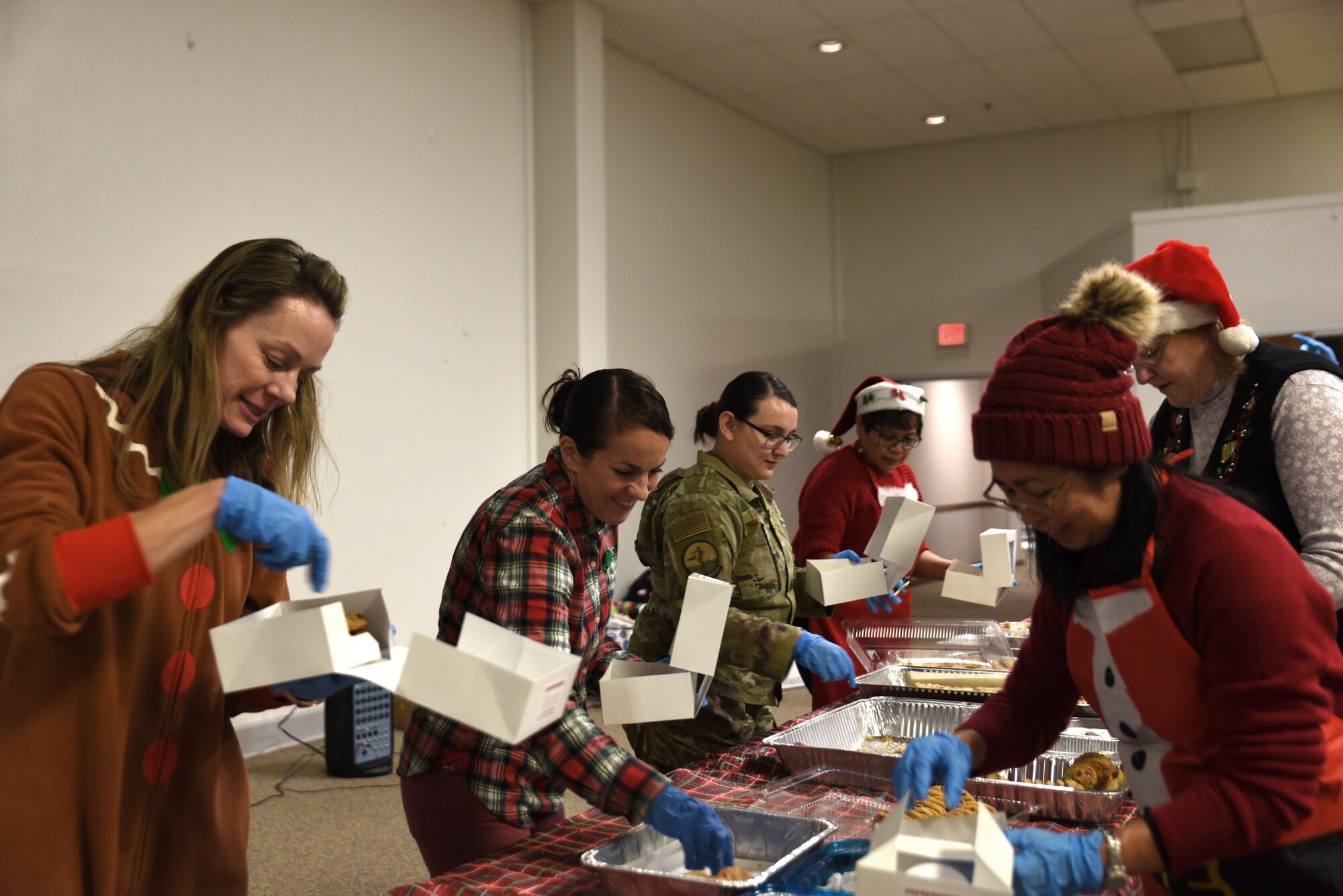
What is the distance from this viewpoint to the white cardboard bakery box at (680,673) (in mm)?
1618

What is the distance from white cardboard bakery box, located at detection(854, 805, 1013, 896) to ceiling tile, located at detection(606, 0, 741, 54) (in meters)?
5.16

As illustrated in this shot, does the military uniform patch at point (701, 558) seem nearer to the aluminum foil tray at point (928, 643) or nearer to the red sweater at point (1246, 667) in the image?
the aluminum foil tray at point (928, 643)

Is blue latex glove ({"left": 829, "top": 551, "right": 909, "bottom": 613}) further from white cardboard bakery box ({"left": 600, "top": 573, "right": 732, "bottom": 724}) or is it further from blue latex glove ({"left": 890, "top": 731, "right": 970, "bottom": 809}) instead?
blue latex glove ({"left": 890, "top": 731, "right": 970, "bottom": 809})

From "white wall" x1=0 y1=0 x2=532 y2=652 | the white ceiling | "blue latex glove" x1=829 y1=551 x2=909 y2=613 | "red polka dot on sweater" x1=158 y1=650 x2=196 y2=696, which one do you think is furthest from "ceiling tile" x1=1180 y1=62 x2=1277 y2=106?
"red polka dot on sweater" x1=158 y1=650 x2=196 y2=696

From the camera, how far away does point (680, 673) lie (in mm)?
1646

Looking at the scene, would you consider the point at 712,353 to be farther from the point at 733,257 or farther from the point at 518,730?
the point at 518,730

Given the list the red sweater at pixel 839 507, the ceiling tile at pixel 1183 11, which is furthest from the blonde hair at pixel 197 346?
the ceiling tile at pixel 1183 11

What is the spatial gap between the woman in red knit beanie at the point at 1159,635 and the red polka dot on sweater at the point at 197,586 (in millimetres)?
909

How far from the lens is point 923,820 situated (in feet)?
3.85

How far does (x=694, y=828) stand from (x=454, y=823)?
0.46 meters

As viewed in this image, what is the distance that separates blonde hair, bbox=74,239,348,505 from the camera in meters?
1.36

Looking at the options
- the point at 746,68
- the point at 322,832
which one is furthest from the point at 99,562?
the point at 746,68

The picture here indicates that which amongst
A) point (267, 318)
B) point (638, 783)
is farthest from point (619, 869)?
point (267, 318)

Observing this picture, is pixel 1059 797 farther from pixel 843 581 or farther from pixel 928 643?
pixel 928 643
